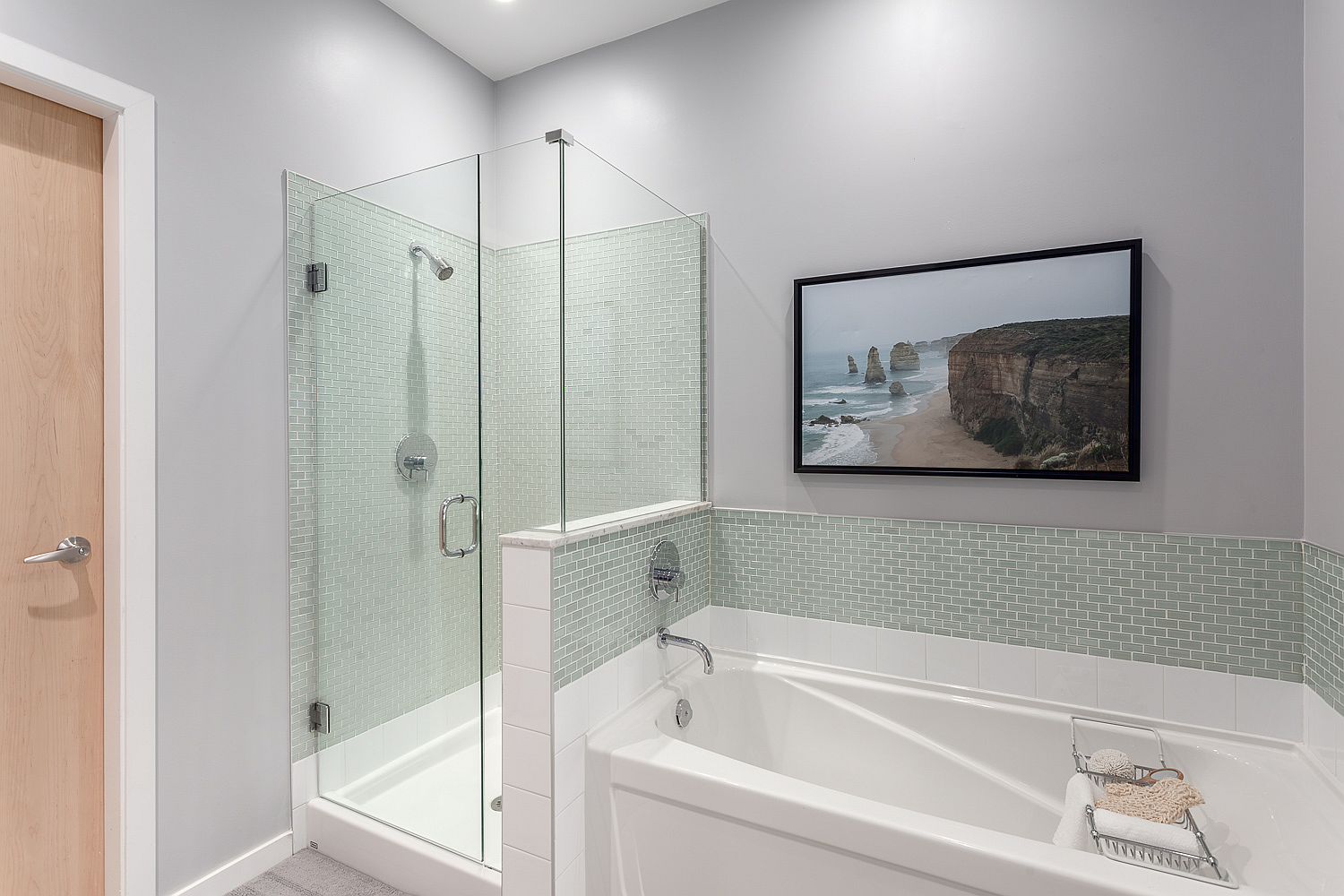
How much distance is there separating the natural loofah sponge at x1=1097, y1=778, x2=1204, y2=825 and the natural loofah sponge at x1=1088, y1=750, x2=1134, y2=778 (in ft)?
0.35

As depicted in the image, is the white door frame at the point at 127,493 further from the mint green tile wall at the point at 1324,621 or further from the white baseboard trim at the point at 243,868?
the mint green tile wall at the point at 1324,621

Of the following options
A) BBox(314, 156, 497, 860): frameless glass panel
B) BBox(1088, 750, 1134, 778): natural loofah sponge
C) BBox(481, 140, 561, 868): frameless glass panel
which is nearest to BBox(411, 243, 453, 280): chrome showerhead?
BBox(314, 156, 497, 860): frameless glass panel

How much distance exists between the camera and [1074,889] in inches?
47.7

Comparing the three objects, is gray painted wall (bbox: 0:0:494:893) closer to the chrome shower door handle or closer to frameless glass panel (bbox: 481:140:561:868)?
the chrome shower door handle

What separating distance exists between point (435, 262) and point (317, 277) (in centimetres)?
48

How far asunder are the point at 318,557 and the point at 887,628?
182cm

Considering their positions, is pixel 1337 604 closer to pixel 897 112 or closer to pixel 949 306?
pixel 949 306

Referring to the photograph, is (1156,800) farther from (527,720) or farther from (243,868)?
(243,868)

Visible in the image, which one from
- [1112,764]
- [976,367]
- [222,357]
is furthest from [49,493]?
[1112,764]

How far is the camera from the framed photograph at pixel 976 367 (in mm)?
1844

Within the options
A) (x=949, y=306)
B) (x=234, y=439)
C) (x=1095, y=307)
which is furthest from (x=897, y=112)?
(x=234, y=439)

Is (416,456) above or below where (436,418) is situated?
below

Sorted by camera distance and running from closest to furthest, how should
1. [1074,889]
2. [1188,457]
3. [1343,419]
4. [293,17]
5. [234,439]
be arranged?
[1074,889], [1343,419], [1188,457], [234,439], [293,17]

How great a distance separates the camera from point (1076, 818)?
4.83 ft
